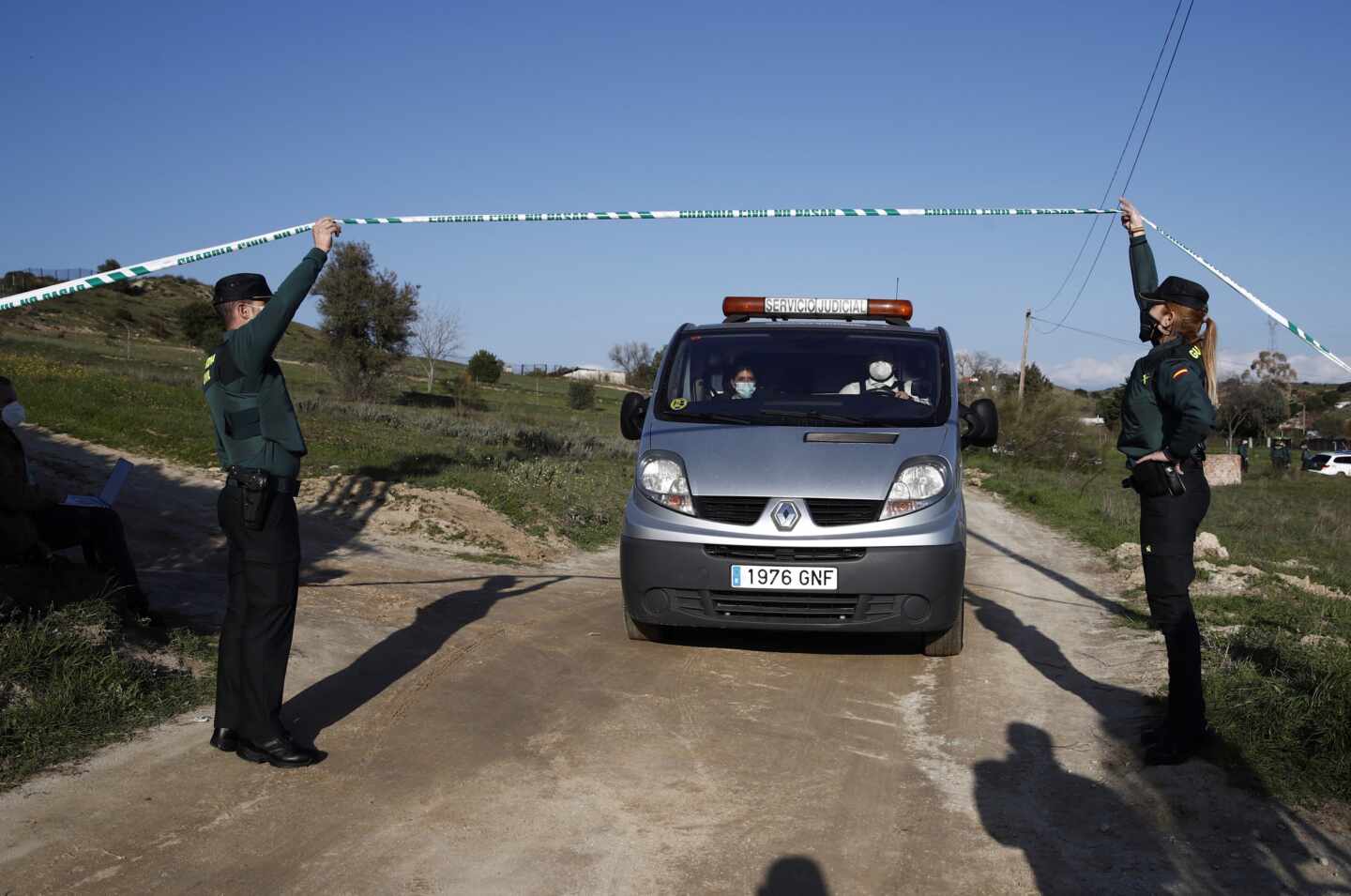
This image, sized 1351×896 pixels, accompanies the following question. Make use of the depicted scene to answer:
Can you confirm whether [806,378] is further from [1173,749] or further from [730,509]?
[1173,749]

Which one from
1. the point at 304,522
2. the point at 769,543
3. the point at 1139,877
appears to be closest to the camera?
the point at 1139,877

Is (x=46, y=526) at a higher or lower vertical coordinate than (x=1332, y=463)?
higher

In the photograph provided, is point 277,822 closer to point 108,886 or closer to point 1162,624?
point 108,886

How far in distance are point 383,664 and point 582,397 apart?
58007 mm

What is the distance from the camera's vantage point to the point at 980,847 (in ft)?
13.2

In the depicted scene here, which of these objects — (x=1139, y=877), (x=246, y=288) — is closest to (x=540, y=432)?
(x=246, y=288)

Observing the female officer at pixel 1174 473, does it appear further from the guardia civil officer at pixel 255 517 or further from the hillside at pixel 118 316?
the hillside at pixel 118 316

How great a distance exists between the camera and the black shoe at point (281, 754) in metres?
4.62

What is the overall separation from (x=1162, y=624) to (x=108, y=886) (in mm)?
4239

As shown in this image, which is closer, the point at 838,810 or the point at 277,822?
the point at 277,822

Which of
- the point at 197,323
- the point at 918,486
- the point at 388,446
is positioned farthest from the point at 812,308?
the point at 197,323

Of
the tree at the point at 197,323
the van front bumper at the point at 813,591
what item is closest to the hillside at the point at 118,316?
the tree at the point at 197,323

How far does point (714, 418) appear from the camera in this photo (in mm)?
7176

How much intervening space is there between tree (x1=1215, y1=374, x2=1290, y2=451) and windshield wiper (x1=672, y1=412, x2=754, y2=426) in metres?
72.7
